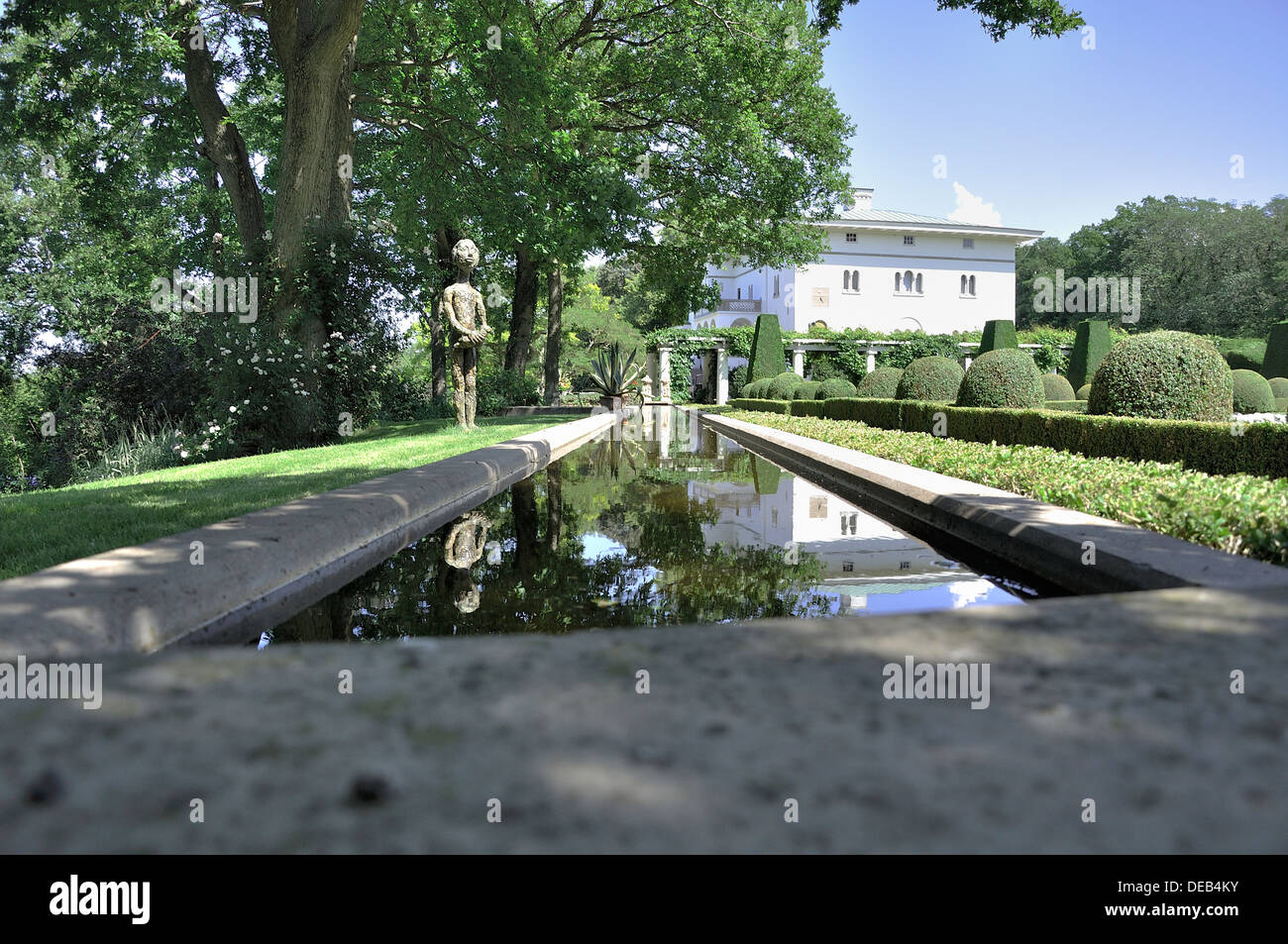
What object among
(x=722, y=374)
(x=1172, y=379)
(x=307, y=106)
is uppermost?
(x=307, y=106)

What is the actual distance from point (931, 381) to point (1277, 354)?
13378 millimetres

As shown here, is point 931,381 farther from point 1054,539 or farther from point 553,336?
point 553,336

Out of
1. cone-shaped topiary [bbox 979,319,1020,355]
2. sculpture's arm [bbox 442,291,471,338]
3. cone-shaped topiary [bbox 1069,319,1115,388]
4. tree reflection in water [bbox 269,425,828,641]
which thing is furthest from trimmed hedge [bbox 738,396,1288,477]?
cone-shaped topiary [bbox 979,319,1020,355]

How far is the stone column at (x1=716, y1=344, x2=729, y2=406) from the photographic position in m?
37.9

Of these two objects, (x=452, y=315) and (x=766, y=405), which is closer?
(x=452, y=315)

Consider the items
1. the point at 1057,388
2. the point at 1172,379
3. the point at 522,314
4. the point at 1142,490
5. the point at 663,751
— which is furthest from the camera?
the point at 522,314

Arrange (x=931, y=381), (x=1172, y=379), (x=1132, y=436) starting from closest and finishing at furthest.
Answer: (x=1132, y=436), (x=1172, y=379), (x=931, y=381)

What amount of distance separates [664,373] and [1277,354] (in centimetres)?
2324

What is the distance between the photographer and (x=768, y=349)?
35.4m

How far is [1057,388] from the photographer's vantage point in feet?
60.9

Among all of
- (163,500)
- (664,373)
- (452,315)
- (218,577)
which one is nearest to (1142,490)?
(218,577)

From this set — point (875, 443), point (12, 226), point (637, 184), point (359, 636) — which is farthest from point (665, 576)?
point (12, 226)

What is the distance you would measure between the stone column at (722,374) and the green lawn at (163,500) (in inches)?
1140

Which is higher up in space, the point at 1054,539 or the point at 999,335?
the point at 999,335
